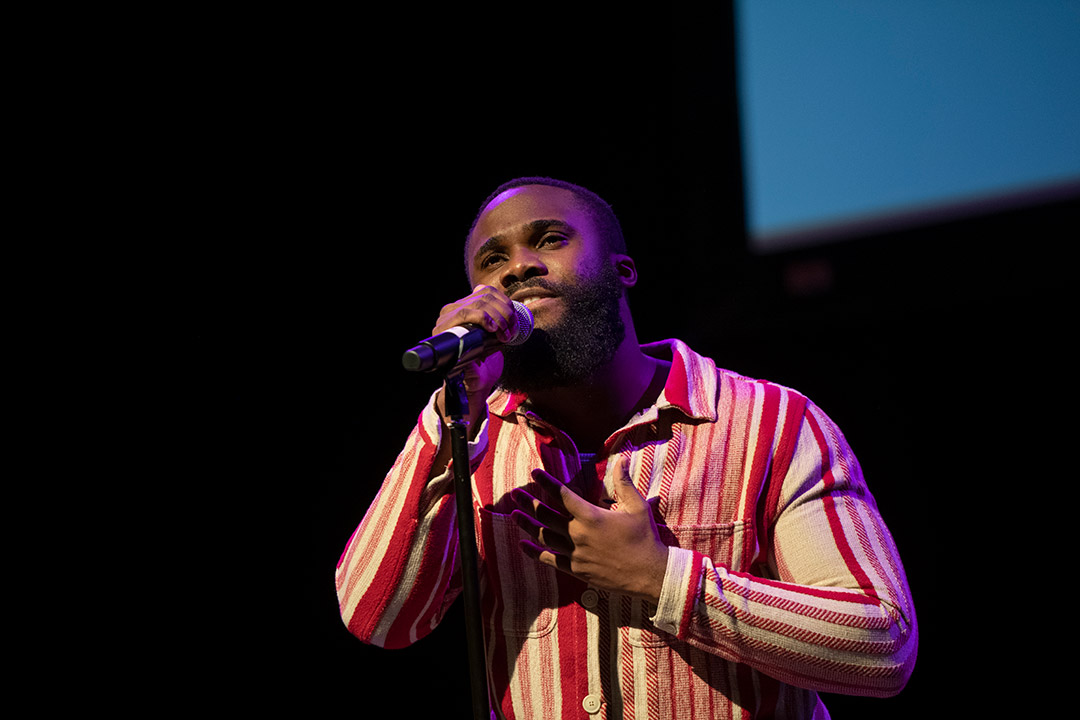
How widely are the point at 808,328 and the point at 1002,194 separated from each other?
0.65 metres

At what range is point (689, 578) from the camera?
4.53 feet

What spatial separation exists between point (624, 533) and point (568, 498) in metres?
0.11

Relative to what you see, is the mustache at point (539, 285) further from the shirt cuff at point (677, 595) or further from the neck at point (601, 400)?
the shirt cuff at point (677, 595)

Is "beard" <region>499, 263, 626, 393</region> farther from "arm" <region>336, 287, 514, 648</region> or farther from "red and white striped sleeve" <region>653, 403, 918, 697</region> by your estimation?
"red and white striped sleeve" <region>653, 403, 918, 697</region>

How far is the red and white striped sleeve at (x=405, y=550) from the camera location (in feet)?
5.19

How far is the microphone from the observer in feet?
3.74

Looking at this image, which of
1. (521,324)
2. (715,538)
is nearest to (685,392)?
(715,538)

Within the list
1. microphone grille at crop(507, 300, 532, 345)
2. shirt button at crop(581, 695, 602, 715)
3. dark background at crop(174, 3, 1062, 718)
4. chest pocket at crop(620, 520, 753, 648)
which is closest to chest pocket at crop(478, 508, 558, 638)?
shirt button at crop(581, 695, 602, 715)

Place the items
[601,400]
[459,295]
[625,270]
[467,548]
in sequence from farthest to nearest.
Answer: [459,295]
[625,270]
[601,400]
[467,548]

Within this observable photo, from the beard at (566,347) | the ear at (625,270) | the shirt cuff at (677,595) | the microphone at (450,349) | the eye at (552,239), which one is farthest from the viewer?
the ear at (625,270)

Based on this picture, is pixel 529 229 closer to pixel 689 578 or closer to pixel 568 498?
pixel 568 498

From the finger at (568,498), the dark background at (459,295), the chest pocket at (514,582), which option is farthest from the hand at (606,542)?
the dark background at (459,295)

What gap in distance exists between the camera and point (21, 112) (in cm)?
279

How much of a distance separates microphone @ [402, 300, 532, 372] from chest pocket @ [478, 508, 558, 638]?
45 cm
